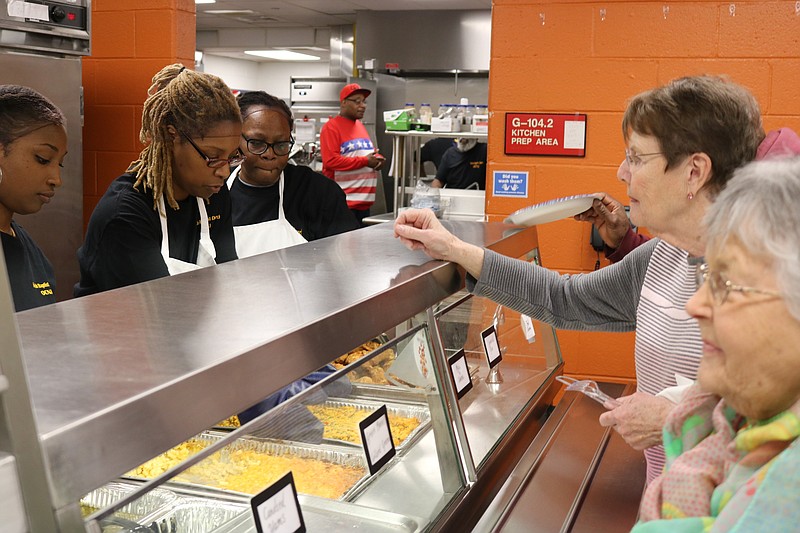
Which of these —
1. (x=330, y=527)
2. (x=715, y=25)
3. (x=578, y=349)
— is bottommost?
(x=578, y=349)

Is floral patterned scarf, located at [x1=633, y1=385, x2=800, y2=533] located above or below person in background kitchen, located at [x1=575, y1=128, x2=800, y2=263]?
below

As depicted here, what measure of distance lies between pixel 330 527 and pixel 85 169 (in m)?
4.03

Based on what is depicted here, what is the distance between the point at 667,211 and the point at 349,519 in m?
0.96

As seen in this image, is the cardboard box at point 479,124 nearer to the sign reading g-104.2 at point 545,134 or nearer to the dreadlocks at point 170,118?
the sign reading g-104.2 at point 545,134

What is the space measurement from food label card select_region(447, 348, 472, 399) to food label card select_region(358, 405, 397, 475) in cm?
33

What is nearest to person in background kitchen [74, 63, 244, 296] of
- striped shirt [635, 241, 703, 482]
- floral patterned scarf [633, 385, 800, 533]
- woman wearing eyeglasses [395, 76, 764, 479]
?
woman wearing eyeglasses [395, 76, 764, 479]

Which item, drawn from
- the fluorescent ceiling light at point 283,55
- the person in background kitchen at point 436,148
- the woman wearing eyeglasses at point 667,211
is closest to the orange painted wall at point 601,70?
the woman wearing eyeglasses at point 667,211

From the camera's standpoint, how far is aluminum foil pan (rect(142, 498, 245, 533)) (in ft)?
4.13

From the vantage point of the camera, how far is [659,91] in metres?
1.76

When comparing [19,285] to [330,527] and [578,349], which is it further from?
[578,349]

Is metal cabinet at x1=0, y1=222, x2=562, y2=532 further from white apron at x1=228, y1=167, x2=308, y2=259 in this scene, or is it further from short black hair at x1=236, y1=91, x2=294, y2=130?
short black hair at x1=236, y1=91, x2=294, y2=130

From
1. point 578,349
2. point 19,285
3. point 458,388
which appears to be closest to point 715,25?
point 578,349

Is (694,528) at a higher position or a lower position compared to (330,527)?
higher

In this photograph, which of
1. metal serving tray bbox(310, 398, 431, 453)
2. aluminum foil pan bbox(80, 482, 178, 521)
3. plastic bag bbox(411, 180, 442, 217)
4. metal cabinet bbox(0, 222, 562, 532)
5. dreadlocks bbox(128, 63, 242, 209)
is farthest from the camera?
plastic bag bbox(411, 180, 442, 217)
